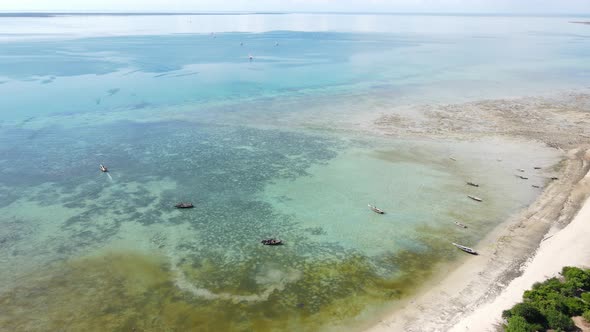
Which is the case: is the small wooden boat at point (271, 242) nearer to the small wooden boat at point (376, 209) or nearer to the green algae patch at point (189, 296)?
the green algae patch at point (189, 296)

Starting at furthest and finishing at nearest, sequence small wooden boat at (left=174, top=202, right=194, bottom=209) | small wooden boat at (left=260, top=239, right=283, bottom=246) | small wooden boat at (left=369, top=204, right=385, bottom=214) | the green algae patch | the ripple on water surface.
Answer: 1. small wooden boat at (left=174, top=202, right=194, bottom=209)
2. small wooden boat at (left=369, top=204, right=385, bottom=214)
3. small wooden boat at (left=260, top=239, right=283, bottom=246)
4. the ripple on water surface
5. the green algae patch

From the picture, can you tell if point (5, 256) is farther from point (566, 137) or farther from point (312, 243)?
point (566, 137)

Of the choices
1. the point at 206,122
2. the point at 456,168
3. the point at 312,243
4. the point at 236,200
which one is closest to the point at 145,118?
the point at 206,122

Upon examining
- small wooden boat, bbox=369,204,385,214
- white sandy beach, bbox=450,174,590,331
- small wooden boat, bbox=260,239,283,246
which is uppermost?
white sandy beach, bbox=450,174,590,331

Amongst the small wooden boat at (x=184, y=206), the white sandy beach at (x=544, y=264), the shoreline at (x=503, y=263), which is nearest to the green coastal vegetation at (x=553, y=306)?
the white sandy beach at (x=544, y=264)

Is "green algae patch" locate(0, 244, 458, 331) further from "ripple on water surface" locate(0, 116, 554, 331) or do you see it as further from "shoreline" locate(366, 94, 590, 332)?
"shoreline" locate(366, 94, 590, 332)

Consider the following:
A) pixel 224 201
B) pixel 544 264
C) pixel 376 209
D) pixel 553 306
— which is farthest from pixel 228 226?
pixel 544 264

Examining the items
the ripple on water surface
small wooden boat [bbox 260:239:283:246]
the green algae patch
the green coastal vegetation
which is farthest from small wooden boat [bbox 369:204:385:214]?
the green coastal vegetation
